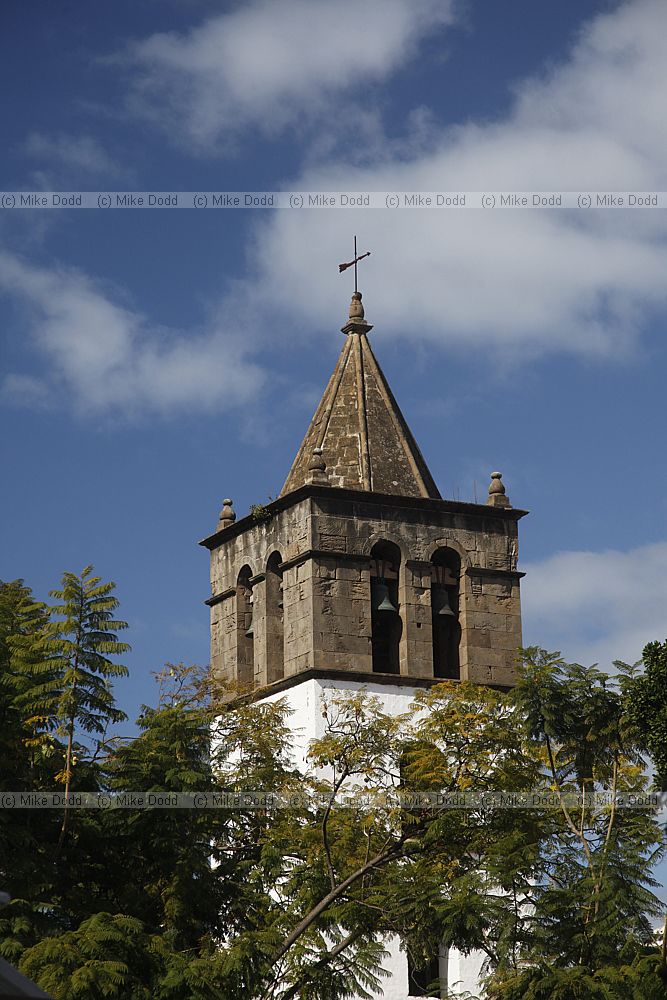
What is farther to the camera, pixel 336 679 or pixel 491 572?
pixel 491 572

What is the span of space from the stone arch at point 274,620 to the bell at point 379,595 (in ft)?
6.96

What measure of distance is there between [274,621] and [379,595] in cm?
251

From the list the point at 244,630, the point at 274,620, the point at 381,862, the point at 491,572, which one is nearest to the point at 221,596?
the point at 244,630

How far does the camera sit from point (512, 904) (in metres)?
34.8

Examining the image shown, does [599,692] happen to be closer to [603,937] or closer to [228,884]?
[603,937]

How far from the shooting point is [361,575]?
45.9 meters

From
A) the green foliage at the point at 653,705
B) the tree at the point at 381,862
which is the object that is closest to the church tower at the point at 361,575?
the tree at the point at 381,862

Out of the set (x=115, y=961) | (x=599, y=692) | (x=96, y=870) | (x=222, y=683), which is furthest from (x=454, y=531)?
(x=115, y=961)

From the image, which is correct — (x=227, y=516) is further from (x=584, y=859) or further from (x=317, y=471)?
(x=584, y=859)

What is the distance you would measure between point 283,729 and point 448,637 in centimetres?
727

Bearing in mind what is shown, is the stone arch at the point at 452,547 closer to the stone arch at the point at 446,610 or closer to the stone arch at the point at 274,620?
the stone arch at the point at 446,610

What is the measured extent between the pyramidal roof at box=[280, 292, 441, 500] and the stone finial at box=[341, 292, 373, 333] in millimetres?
206

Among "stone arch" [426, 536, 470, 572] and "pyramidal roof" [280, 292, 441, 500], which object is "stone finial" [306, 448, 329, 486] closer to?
"pyramidal roof" [280, 292, 441, 500]

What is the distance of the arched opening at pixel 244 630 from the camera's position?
156ft
